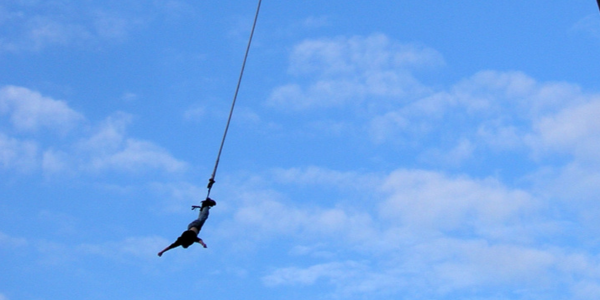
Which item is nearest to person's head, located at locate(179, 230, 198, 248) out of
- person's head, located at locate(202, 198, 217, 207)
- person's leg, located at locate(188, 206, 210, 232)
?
person's leg, located at locate(188, 206, 210, 232)

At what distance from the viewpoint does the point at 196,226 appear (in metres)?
17.1

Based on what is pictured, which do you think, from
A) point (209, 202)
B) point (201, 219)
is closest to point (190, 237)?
point (201, 219)

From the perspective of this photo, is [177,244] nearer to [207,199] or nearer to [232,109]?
[207,199]

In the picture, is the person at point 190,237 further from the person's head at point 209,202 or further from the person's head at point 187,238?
the person's head at point 209,202

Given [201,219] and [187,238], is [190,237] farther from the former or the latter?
[201,219]

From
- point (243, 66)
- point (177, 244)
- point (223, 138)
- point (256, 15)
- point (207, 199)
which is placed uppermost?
point (256, 15)

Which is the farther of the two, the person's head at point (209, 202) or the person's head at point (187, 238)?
the person's head at point (209, 202)

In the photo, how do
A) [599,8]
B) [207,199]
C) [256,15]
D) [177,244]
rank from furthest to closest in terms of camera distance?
[256,15], [207,199], [177,244], [599,8]

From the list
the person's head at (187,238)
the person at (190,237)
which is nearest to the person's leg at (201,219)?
the person at (190,237)

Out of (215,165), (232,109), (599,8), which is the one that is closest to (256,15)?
(232,109)

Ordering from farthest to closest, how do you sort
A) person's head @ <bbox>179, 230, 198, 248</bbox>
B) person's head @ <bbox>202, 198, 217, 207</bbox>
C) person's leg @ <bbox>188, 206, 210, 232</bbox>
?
person's head @ <bbox>202, 198, 217, 207</bbox>
person's leg @ <bbox>188, 206, 210, 232</bbox>
person's head @ <bbox>179, 230, 198, 248</bbox>

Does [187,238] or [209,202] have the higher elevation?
[209,202]

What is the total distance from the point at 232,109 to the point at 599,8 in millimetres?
9681

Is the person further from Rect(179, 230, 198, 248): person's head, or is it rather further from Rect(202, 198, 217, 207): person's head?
Rect(202, 198, 217, 207): person's head
